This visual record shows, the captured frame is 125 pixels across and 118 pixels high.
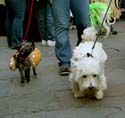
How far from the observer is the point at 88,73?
15.3 ft

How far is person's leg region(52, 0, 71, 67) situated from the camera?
6113 mm

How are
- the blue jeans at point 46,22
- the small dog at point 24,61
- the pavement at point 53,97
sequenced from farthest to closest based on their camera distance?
the blue jeans at point 46,22 < the small dog at point 24,61 < the pavement at point 53,97

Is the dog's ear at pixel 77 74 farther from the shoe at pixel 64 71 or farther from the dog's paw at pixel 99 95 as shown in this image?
the shoe at pixel 64 71

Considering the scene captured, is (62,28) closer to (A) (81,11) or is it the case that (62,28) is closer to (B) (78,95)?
(A) (81,11)

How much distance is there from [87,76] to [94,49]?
69cm

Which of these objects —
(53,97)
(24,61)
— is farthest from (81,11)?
(53,97)

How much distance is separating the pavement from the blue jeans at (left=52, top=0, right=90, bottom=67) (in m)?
0.44

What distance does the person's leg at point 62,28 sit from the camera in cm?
611

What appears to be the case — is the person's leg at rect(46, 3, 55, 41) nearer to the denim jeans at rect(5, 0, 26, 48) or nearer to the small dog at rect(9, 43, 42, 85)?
the denim jeans at rect(5, 0, 26, 48)

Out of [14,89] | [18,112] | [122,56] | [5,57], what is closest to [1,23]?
[5,57]

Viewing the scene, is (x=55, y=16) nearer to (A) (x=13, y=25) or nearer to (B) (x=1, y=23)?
(A) (x=13, y=25)

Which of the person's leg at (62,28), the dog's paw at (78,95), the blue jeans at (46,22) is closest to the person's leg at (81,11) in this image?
the person's leg at (62,28)

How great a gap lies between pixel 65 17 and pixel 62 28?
0.17 meters

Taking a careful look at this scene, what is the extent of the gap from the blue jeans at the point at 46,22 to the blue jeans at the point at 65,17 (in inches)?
116
